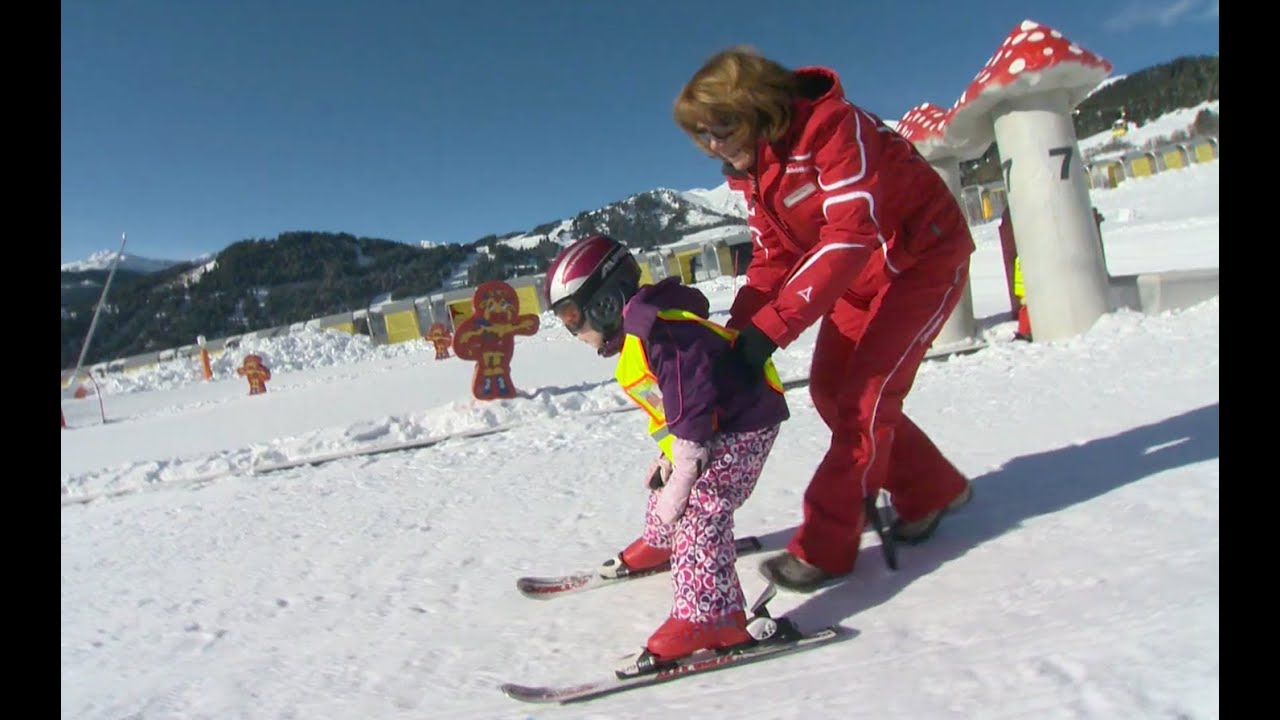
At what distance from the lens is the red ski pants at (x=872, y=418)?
230 centimetres

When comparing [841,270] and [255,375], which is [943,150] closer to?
[841,270]

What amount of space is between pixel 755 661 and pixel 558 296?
40.6 inches

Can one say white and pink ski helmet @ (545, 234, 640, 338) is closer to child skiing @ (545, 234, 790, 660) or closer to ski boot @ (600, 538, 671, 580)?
A: child skiing @ (545, 234, 790, 660)

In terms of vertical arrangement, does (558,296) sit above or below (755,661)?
above

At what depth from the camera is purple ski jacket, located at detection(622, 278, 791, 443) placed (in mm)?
1983

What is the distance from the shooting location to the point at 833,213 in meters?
2.13

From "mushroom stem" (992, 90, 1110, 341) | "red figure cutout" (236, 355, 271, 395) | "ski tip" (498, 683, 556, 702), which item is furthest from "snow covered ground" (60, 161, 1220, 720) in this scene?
"red figure cutout" (236, 355, 271, 395)

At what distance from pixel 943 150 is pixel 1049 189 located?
4.36 feet

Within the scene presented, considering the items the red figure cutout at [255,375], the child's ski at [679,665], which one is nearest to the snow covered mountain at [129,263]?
the red figure cutout at [255,375]

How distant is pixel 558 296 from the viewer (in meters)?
2.25

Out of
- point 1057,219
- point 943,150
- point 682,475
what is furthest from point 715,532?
point 943,150
